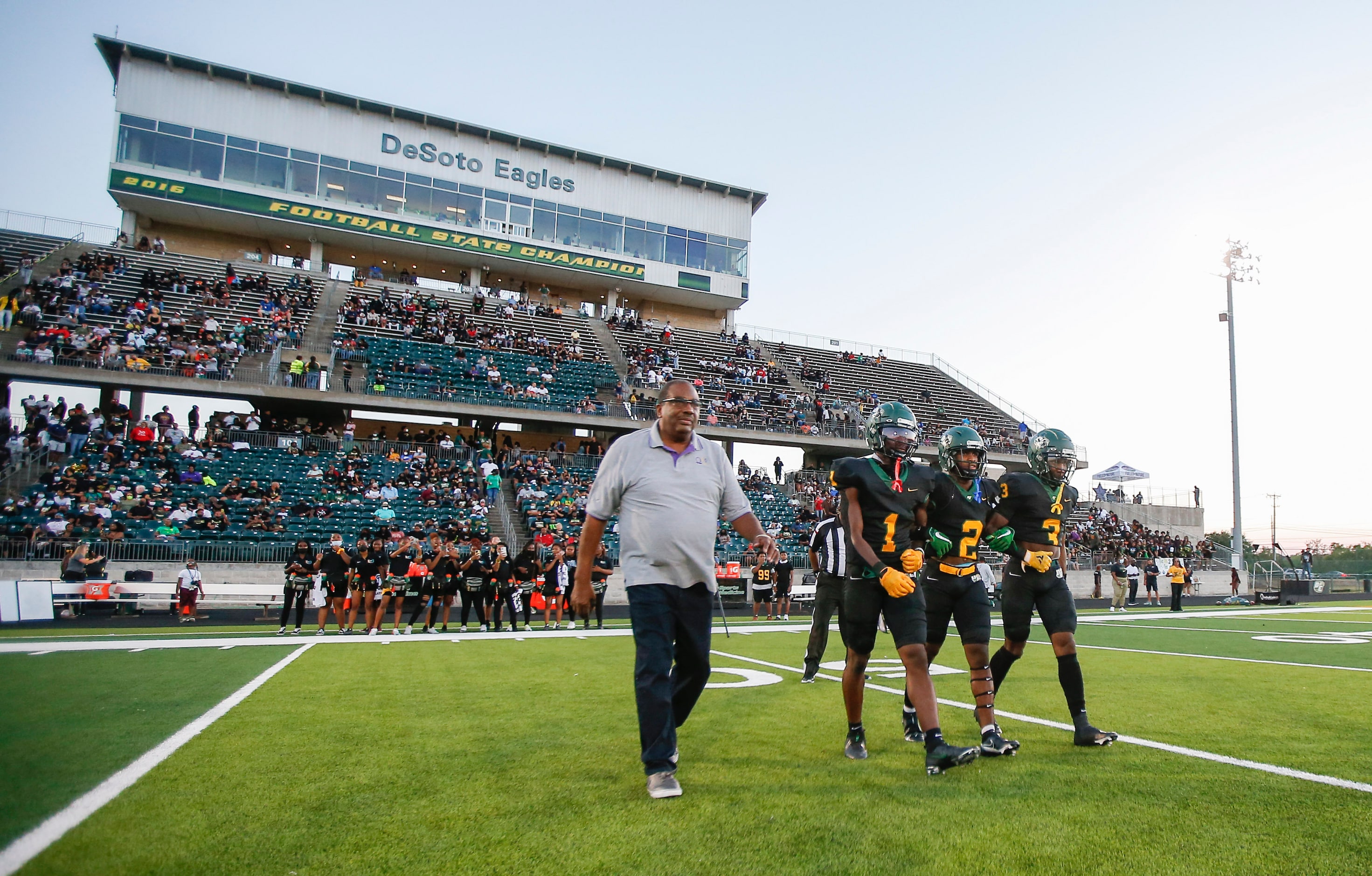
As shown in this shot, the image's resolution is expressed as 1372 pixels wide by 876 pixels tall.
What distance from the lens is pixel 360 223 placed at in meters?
35.6

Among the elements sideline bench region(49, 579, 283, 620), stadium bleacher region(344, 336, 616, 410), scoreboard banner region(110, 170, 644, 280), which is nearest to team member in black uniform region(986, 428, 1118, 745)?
sideline bench region(49, 579, 283, 620)

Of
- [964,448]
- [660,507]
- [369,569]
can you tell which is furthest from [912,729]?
[369,569]

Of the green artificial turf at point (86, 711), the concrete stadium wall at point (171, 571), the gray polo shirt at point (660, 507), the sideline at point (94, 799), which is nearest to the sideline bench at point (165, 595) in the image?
the concrete stadium wall at point (171, 571)

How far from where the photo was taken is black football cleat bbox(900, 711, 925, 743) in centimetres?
530

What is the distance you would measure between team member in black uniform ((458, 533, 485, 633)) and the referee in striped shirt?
838 cm

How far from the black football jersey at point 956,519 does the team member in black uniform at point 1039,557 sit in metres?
0.32

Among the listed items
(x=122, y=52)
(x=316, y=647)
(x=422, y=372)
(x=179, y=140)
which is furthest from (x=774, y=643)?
(x=122, y=52)

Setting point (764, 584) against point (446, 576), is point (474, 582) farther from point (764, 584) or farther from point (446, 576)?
point (764, 584)

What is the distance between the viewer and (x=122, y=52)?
3366 cm

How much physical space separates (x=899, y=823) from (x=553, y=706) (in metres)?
3.53

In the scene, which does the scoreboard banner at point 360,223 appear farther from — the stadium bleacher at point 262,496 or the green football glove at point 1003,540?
the green football glove at point 1003,540

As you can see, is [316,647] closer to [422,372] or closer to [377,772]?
[377,772]

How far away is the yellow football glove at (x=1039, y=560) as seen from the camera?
556 cm

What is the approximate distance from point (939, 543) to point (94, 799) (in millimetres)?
4457
